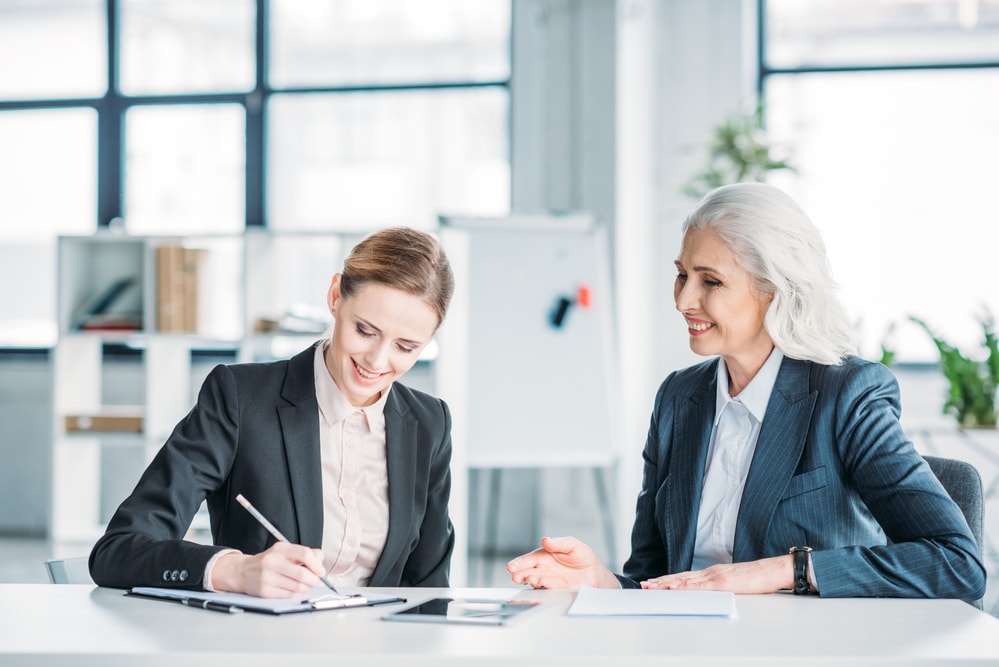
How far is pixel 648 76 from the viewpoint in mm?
5281

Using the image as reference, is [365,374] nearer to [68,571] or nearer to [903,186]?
[68,571]

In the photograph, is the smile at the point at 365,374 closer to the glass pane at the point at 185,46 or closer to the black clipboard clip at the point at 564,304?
the black clipboard clip at the point at 564,304

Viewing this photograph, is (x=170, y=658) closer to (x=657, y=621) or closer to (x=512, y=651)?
(x=512, y=651)

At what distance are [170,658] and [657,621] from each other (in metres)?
0.61

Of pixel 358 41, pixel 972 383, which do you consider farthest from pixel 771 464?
pixel 358 41

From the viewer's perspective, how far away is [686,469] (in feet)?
6.61

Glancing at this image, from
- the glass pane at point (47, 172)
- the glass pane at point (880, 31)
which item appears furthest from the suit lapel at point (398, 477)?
the glass pane at point (47, 172)

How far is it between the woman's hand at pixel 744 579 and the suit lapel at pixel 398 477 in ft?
1.64

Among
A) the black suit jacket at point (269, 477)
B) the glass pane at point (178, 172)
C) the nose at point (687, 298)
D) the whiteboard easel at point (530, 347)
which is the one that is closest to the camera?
the black suit jacket at point (269, 477)

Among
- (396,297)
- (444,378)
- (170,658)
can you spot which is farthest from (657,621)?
(444,378)

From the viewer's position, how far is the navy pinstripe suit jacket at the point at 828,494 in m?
1.67

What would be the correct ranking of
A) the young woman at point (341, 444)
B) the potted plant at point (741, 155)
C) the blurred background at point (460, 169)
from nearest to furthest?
1. the young woman at point (341, 444)
2. the potted plant at point (741, 155)
3. the blurred background at point (460, 169)

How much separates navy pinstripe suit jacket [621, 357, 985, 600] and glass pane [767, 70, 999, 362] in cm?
359

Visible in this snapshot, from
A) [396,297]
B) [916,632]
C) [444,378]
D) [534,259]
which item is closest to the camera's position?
[916,632]
